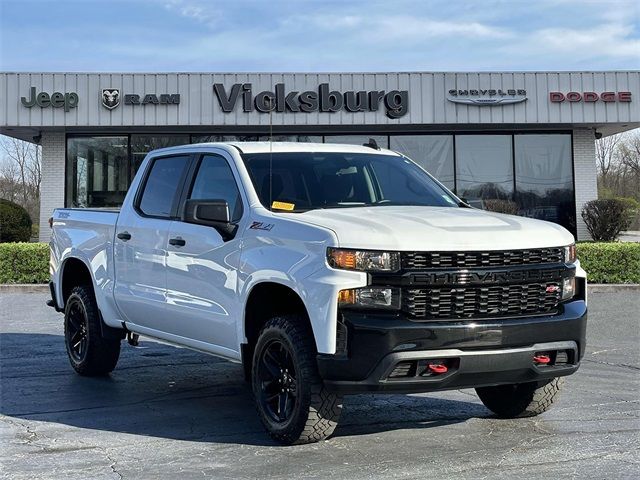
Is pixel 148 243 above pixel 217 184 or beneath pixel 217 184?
beneath

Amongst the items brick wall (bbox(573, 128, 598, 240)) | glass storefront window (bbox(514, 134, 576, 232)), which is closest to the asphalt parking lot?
glass storefront window (bbox(514, 134, 576, 232))

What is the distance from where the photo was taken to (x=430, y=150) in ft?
78.8

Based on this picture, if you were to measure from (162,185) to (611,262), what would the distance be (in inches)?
495

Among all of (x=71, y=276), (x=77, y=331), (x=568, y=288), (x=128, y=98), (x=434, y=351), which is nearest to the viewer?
(x=434, y=351)

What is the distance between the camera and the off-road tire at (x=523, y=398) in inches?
234

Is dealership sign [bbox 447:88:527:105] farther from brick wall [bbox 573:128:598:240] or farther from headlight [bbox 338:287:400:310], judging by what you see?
headlight [bbox 338:287:400:310]

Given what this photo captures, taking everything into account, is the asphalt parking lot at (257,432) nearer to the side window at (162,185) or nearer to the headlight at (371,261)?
the headlight at (371,261)

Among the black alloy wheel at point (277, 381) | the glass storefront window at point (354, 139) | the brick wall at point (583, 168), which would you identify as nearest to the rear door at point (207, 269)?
the black alloy wheel at point (277, 381)

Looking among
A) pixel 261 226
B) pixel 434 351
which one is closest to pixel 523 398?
pixel 434 351

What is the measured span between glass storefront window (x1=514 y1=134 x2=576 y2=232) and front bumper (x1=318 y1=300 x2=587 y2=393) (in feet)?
62.5

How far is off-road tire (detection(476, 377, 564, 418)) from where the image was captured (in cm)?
593

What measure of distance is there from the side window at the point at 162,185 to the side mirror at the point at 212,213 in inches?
40.2

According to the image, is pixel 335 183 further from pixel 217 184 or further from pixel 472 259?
pixel 472 259

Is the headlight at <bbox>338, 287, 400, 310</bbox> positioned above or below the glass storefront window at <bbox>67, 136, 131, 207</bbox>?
below
